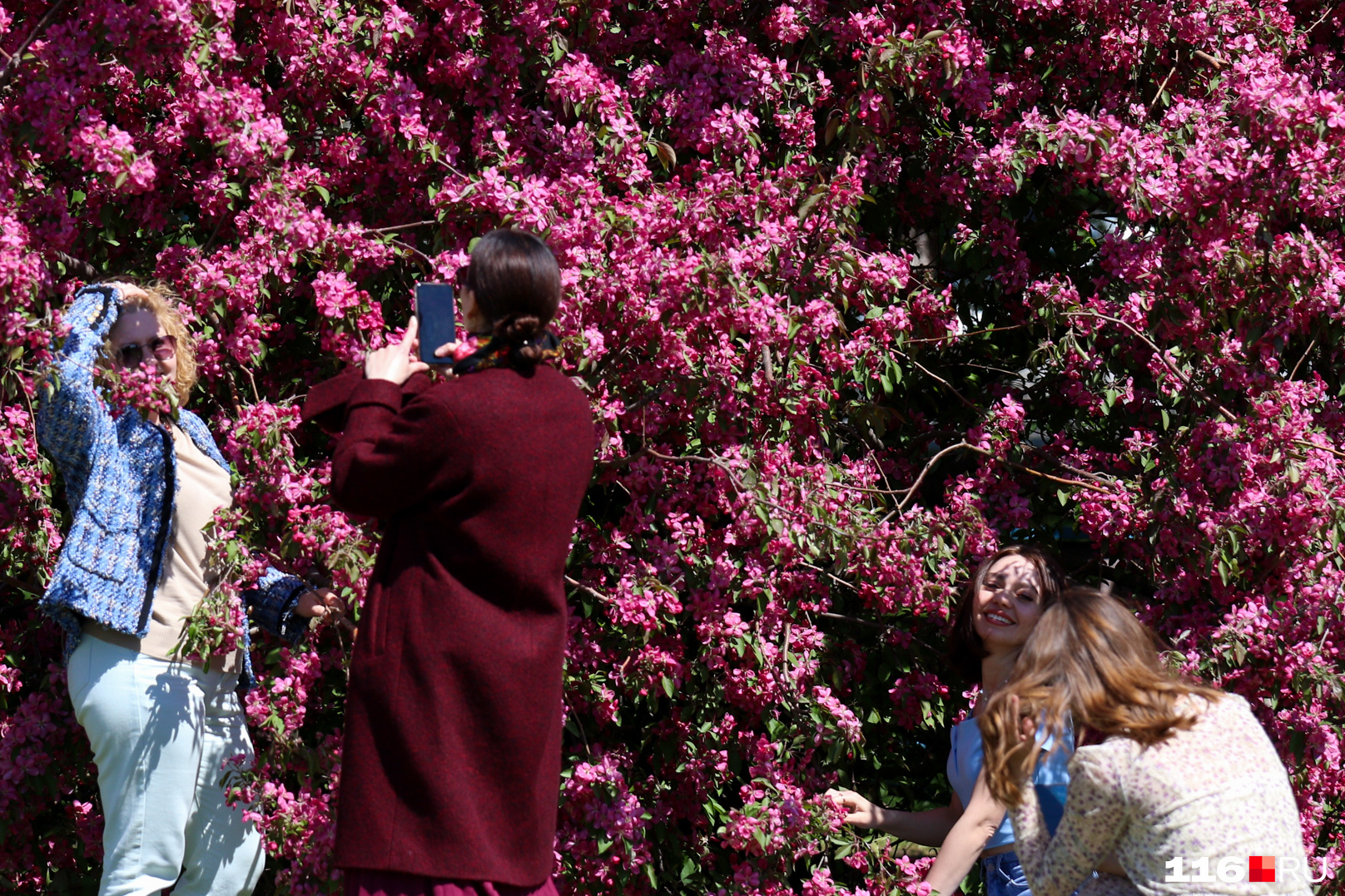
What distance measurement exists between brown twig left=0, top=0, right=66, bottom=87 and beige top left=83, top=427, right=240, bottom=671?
85cm

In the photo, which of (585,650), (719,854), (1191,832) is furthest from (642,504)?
(1191,832)

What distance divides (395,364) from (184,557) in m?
1.02

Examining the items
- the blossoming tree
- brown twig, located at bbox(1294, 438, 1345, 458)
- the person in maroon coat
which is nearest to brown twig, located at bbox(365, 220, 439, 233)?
the blossoming tree

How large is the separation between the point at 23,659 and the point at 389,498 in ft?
6.46

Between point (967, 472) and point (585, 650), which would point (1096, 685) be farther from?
point (967, 472)

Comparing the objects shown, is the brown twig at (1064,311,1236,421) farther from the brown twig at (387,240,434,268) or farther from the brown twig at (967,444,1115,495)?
the brown twig at (387,240,434,268)

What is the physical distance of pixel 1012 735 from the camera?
2.43 m

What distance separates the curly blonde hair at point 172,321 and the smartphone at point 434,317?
83 centimetres

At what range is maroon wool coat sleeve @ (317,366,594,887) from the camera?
2281 millimetres

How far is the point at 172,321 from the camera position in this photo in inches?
124

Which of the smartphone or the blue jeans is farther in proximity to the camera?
the blue jeans

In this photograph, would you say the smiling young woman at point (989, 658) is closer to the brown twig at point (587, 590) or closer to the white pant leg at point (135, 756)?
the brown twig at point (587, 590)

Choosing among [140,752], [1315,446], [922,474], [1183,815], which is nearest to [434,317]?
[140,752]

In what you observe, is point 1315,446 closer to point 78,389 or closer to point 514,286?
point 514,286
